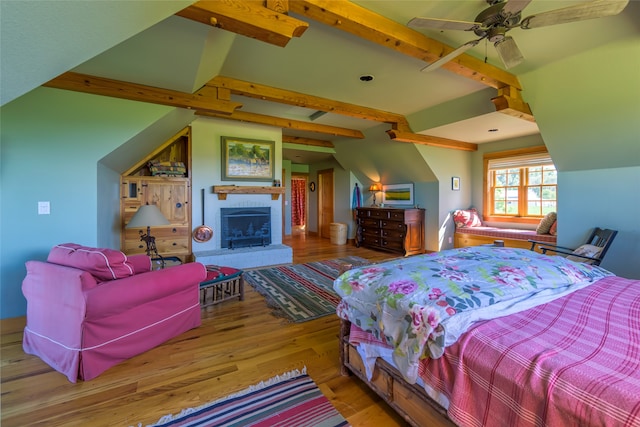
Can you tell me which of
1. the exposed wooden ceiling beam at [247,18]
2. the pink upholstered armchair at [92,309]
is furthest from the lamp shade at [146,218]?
the exposed wooden ceiling beam at [247,18]

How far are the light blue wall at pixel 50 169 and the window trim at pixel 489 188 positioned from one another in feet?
20.2

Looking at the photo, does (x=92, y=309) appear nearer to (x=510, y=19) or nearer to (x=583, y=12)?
(x=510, y=19)

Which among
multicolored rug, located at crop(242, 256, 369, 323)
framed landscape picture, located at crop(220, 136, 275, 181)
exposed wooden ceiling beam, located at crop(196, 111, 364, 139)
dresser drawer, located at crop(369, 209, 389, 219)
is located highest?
exposed wooden ceiling beam, located at crop(196, 111, 364, 139)

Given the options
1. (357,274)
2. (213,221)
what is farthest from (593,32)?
(213,221)

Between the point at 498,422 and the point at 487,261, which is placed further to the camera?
the point at 487,261

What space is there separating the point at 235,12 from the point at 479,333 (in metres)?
2.17

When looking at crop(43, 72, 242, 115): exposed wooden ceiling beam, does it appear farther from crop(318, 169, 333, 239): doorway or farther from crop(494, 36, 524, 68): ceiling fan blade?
crop(318, 169, 333, 239): doorway

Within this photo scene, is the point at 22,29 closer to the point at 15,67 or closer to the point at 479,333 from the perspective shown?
the point at 15,67

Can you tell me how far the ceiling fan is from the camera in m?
1.61

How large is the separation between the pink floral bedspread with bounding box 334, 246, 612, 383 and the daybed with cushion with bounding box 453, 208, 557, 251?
A: 3107mm

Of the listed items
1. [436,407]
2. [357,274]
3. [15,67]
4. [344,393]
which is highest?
[15,67]

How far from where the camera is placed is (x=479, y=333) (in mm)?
1076

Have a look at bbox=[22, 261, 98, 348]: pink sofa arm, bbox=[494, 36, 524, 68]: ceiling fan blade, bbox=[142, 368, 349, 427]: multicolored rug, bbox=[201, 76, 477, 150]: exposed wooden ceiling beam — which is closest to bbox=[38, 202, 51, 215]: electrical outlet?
bbox=[22, 261, 98, 348]: pink sofa arm

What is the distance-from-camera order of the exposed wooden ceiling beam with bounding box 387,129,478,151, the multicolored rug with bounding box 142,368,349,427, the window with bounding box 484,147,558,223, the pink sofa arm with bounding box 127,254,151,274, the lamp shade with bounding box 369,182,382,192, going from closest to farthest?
the multicolored rug with bounding box 142,368,349,427 < the pink sofa arm with bounding box 127,254,151,274 < the exposed wooden ceiling beam with bounding box 387,129,478,151 < the window with bounding box 484,147,558,223 < the lamp shade with bounding box 369,182,382,192
